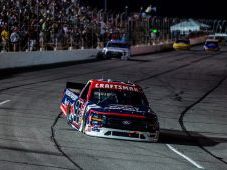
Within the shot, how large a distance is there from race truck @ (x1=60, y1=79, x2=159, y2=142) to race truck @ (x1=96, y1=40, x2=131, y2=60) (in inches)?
1262

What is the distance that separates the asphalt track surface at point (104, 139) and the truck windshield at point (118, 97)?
889 mm

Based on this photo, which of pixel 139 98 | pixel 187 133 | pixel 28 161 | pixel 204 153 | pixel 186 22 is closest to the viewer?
pixel 28 161

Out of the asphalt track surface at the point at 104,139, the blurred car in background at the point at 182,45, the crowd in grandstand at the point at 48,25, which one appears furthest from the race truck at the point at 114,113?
the blurred car in background at the point at 182,45

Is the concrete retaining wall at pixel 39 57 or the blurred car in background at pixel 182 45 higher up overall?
the concrete retaining wall at pixel 39 57

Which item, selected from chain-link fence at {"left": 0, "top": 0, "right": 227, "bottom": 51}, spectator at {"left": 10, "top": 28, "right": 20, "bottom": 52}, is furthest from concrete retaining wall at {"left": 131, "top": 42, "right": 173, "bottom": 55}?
spectator at {"left": 10, "top": 28, "right": 20, "bottom": 52}

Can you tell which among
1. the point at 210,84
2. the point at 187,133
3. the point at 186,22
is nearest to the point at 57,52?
the point at 210,84

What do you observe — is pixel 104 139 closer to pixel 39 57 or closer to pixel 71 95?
pixel 71 95

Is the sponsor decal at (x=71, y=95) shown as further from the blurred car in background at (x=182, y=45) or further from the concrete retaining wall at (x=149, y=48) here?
the blurred car in background at (x=182, y=45)

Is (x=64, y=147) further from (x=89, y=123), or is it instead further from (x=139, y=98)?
(x=139, y=98)

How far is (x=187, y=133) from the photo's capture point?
14461mm

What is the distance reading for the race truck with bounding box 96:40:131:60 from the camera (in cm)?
4572

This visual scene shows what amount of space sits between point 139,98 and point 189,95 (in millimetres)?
10792

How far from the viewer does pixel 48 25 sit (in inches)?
1464

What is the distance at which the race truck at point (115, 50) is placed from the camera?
45719mm
